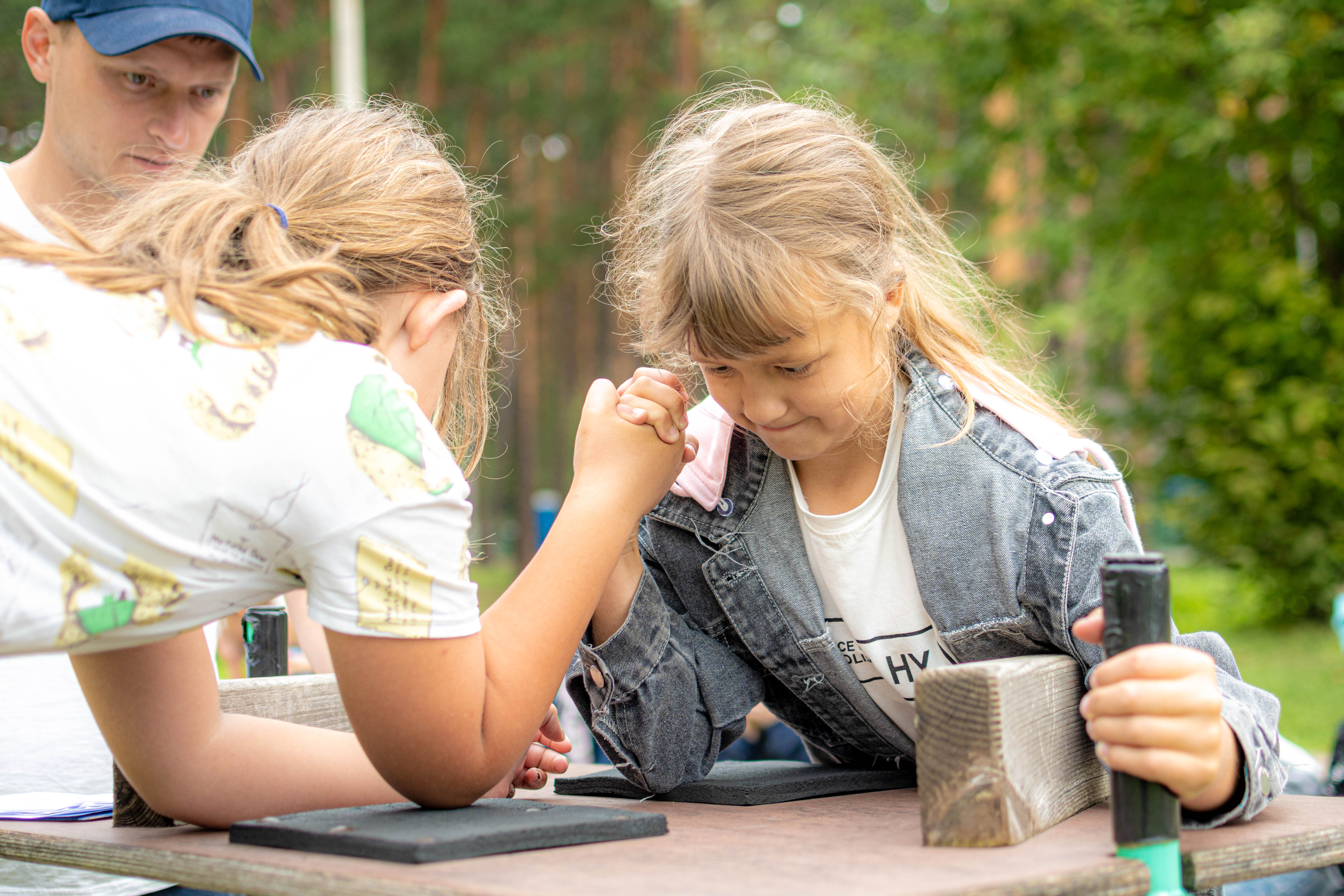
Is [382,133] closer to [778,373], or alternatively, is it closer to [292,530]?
[778,373]

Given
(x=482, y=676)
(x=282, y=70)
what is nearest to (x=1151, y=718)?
(x=482, y=676)

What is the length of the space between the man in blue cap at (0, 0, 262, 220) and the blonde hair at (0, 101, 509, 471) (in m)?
0.47

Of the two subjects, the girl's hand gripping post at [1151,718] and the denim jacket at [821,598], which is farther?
the denim jacket at [821,598]

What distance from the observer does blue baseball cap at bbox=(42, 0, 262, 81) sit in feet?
7.57

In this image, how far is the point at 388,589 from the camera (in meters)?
1.20

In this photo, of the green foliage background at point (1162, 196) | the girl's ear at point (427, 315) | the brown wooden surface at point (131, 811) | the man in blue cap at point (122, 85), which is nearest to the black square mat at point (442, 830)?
the brown wooden surface at point (131, 811)

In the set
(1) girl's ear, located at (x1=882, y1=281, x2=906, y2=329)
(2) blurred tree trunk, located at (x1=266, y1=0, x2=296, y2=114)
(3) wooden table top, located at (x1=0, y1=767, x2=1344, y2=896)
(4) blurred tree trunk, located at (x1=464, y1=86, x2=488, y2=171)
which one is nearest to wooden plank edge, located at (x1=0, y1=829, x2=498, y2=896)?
(3) wooden table top, located at (x1=0, y1=767, x2=1344, y2=896)

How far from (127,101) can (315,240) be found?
45.7 inches

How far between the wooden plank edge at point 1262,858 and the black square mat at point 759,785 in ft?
1.94

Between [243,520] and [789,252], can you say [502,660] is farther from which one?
[789,252]

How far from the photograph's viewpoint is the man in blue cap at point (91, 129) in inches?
80.0

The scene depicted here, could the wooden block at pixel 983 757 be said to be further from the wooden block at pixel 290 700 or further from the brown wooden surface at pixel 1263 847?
the wooden block at pixel 290 700

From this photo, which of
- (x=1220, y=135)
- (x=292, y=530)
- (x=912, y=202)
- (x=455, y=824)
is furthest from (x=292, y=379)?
(x=1220, y=135)

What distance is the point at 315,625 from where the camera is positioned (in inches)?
107
